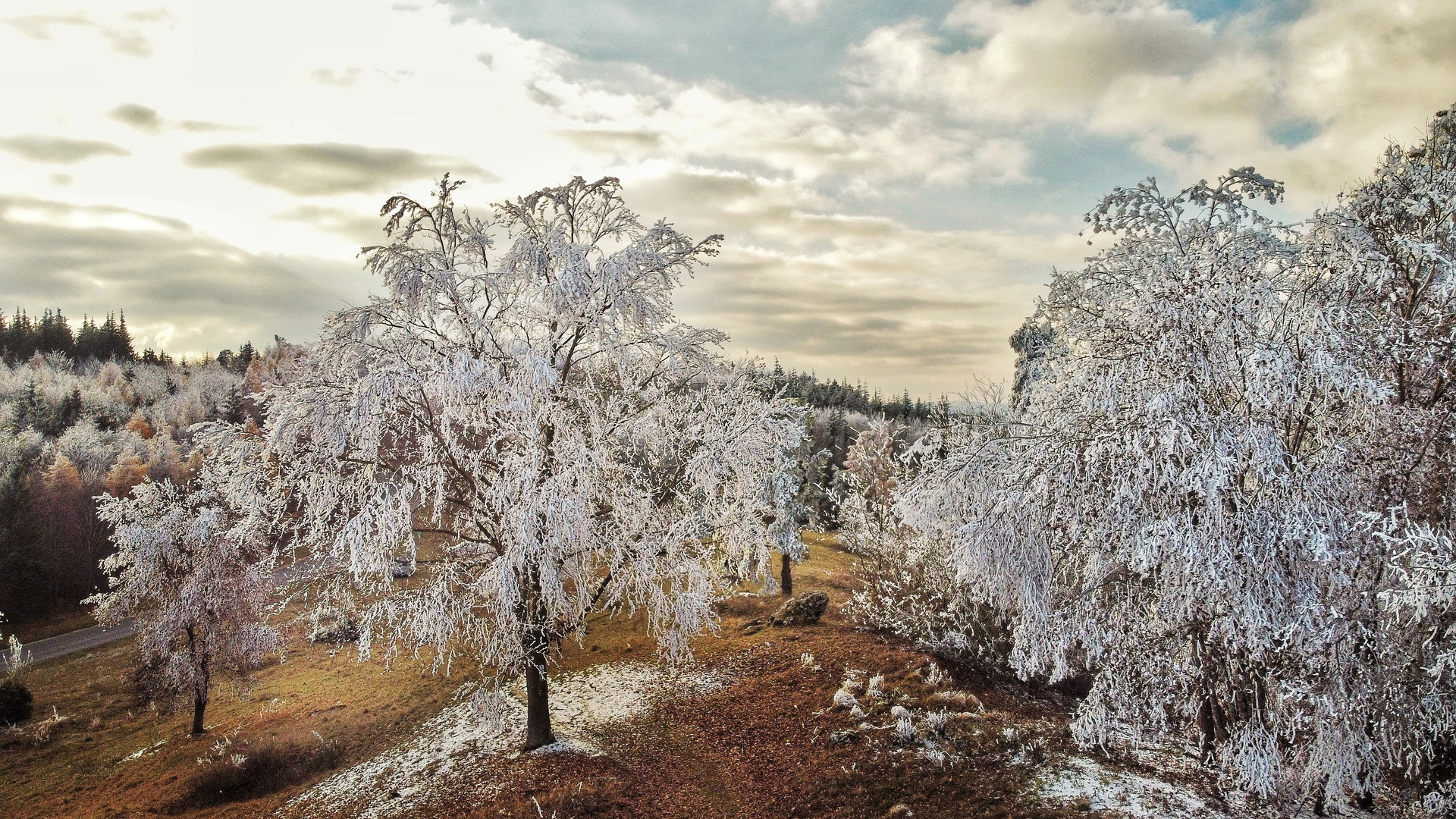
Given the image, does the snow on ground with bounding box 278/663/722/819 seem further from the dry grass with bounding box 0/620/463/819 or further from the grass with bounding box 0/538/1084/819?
the dry grass with bounding box 0/620/463/819

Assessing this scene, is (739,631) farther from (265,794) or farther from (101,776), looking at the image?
(101,776)

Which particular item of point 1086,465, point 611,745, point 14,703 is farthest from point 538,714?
point 14,703

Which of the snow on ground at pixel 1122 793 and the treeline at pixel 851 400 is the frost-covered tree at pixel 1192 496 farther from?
the treeline at pixel 851 400

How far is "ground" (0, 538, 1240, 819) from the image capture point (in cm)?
1139

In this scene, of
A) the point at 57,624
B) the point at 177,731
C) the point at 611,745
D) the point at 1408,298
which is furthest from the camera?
the point at 57,624

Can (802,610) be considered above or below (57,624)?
above

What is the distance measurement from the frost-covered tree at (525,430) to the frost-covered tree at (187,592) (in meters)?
8.54

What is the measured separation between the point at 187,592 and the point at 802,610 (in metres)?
17.0

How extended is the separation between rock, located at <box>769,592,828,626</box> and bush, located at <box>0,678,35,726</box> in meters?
24.3

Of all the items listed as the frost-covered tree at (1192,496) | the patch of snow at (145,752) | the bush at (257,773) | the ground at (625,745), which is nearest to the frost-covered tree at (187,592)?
the patch of snow at (145,752)

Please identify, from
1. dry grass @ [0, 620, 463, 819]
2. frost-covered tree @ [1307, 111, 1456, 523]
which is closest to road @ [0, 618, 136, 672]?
dry grass @ [0, 620, 463, 819]

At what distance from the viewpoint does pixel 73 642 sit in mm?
32062

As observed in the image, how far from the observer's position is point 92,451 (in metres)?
48.8

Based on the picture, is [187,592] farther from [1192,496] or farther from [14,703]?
[1192,496]
